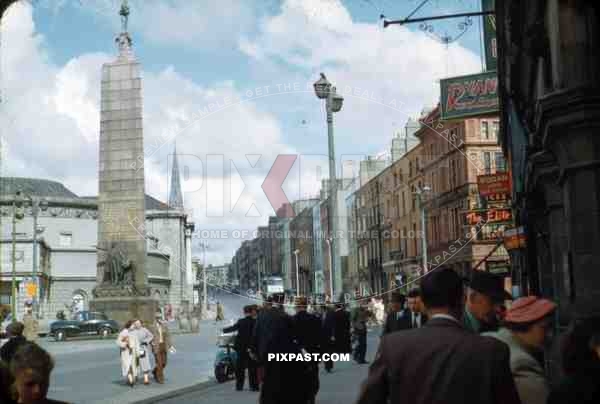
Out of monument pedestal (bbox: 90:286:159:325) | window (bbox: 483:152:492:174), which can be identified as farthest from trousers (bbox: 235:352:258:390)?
window (bbox: 483:152:492:174)

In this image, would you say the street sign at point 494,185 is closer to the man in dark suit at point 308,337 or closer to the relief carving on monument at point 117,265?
the man in dark suit at point 308,337

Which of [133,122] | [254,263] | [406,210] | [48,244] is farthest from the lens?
[254,263]

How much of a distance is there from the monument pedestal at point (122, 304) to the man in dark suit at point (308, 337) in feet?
105

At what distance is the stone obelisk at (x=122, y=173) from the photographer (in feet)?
142

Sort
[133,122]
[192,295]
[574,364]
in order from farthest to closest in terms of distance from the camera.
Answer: [192,295] < [133,122] < [574,364]

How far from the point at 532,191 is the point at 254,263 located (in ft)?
555

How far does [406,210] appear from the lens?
63.4 metres

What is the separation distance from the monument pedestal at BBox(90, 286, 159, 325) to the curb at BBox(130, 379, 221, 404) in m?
24.4

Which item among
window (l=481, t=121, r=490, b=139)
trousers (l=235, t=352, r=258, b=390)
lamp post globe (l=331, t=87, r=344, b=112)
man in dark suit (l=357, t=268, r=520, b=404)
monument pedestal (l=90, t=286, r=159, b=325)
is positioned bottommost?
trousers (l=235, t=352, r=258, b=390)

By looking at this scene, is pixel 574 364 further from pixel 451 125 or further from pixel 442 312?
pixel 451 125

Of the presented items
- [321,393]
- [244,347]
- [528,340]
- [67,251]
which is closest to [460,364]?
[528,340]

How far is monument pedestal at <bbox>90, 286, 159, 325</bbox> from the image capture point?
1783 inches

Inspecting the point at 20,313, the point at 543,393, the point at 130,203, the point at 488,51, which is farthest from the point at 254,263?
the point at 543,393

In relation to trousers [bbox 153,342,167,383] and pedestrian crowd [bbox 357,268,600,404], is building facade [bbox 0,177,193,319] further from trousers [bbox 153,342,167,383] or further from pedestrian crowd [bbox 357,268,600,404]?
pedestrian crowd [bbox 357,268,600,404]
